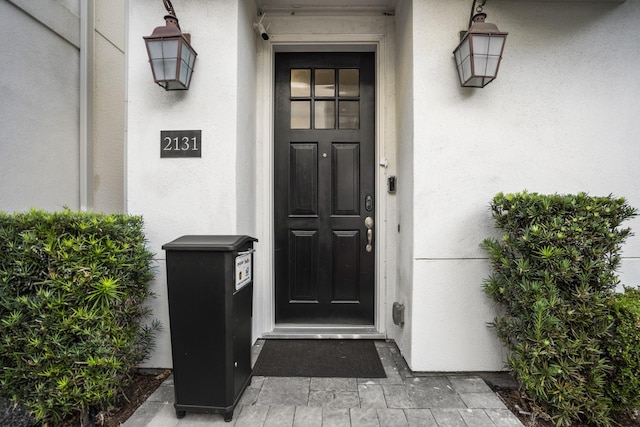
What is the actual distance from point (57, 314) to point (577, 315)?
10.1ft

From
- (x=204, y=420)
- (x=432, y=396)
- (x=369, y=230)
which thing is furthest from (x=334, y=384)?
(x=369, y=230)

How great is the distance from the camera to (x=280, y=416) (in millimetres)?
1784

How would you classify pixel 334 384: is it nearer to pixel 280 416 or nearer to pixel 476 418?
pixel 280 416

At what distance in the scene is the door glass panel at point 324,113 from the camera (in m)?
2.95

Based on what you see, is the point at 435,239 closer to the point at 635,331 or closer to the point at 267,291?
the point at 635,331

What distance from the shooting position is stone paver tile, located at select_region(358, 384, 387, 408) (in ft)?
6.22

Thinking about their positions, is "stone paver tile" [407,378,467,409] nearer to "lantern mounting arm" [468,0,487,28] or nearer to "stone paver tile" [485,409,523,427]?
"stone paver tile" [485,409,523,427]

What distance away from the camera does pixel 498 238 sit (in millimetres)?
2242

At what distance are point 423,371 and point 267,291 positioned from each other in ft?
5.02

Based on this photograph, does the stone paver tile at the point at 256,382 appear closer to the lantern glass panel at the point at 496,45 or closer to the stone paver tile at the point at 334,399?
the stone paver tile at the point at 334,399

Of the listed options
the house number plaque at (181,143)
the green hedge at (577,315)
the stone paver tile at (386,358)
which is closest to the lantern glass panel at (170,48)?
the house number plaque at (181,143)

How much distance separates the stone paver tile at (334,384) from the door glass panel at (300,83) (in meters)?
2.62

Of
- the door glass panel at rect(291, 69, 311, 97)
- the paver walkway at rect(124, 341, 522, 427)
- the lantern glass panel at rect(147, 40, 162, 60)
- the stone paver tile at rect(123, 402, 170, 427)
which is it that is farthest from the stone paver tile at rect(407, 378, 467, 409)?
the lantern glass panel at rect(147, 40, 162, 60)

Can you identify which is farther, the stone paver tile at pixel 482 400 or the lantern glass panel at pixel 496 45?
the lantern glass panel at pixel 496 45
